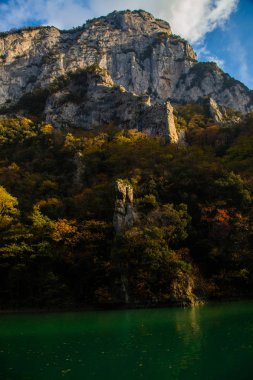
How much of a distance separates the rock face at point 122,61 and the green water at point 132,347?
7494cm

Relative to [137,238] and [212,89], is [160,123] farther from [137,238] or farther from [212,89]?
[212,89]

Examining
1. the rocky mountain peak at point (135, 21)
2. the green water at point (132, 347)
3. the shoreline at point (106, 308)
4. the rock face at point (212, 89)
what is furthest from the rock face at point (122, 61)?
the green water at point (132, 347)

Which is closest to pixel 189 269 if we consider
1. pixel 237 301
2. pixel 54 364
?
pixel 237 301

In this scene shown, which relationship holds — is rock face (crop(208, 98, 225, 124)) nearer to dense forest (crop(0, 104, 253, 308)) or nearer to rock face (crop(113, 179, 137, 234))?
dense forest (crop(0, 104, 253, 308))

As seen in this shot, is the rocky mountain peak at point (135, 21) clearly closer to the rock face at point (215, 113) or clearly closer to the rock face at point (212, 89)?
the rock face at point (212, 89)

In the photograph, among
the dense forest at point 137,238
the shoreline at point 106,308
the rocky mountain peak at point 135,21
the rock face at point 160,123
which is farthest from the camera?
the rocky mountain peak at point 135,21

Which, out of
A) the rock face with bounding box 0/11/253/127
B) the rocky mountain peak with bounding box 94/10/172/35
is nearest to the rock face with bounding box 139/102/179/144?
the rock face with bounding box 0/11/253/127

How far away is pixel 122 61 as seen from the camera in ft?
364

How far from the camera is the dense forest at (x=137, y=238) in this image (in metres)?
35.6

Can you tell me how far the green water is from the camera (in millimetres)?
13867

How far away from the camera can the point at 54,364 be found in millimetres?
15398

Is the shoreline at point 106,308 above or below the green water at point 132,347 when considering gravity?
above

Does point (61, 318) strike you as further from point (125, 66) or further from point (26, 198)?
point (125, 66)

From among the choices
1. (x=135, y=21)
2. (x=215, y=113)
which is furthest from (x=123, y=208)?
(x=135, y=21)
